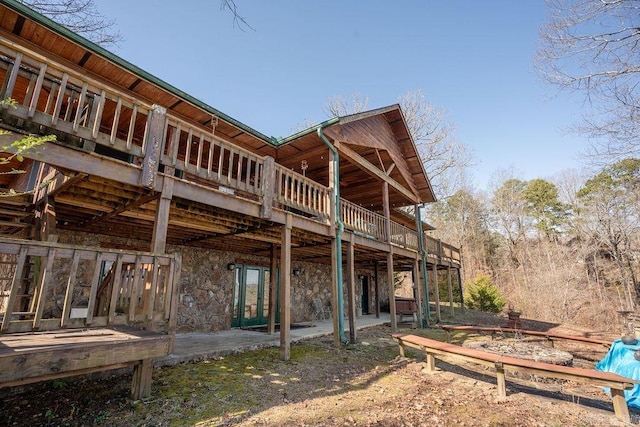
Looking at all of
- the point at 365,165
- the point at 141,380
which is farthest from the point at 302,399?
the point at 365,165

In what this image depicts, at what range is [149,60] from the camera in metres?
9.43

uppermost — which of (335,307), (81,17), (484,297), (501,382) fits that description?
(81,17)

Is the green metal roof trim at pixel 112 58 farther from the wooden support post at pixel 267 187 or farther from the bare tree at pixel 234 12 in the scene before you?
the bare tree at pixel 234 12

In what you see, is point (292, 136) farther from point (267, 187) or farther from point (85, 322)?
point (85, 322)

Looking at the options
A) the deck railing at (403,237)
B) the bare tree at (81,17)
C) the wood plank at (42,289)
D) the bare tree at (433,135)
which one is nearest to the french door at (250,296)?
the deck railing at (403,237)

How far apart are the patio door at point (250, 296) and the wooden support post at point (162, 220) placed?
19.0 ft

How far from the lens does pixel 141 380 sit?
3.63m

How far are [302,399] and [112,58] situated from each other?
244 inches

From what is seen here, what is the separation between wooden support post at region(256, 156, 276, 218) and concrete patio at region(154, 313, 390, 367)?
2.85m

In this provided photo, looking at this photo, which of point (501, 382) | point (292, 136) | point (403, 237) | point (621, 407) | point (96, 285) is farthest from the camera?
point (403, 237)

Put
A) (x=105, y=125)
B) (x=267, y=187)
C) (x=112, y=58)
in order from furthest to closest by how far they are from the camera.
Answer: (x=105, y=125) → (x=267, y=187) → (x=112, y=58)

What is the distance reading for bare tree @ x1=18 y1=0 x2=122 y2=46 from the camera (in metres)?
7.68

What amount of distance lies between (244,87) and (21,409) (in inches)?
397

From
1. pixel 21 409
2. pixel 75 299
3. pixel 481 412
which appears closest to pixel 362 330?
pixel 481 412
